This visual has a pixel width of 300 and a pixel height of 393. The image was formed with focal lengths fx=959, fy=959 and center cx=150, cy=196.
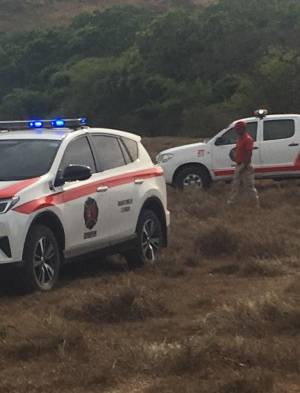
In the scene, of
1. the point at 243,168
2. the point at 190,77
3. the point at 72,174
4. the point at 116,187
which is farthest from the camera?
the point at 190,77

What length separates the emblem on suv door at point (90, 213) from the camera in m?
9.16

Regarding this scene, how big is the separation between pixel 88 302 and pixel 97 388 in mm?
2071

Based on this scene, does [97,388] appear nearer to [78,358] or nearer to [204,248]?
[78,358]

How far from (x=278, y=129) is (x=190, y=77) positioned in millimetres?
28283

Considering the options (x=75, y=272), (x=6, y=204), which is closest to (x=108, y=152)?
(x=75, y=272)

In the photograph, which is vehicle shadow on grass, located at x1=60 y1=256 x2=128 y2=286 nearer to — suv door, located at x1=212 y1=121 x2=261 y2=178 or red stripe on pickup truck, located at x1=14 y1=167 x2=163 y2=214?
red stripe on pickup truck, located at x1=14 y1=167 x2=163 y2=214

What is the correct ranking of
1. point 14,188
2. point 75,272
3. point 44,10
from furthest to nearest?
point 44,10
point 75,272
point 14,188

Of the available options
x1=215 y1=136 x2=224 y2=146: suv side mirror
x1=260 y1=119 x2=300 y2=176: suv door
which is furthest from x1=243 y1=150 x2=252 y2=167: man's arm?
x1=215 y1=136 x2=224 y2=146: suv side mirror

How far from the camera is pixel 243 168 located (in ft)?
54.5

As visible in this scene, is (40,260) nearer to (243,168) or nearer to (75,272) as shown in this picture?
(75,272)

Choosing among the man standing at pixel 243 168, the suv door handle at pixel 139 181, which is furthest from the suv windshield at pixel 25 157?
the man standing at pixel 243 168

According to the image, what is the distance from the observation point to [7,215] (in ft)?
26.5

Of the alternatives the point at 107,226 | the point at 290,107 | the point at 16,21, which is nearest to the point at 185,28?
the point at 290,107

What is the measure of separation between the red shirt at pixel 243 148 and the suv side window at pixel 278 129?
3.66m
